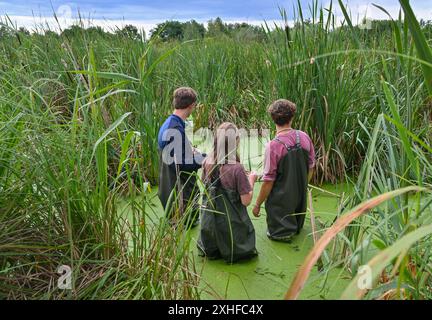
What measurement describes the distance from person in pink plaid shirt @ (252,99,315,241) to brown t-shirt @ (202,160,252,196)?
0.32 meters

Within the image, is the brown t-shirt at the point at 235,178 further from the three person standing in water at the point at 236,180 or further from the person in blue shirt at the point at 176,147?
the person in blue shirt at the point at 176,147

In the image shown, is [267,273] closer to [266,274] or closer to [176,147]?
[266,274]

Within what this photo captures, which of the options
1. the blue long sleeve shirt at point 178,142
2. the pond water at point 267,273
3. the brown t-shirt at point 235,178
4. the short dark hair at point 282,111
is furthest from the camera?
the blue long sleeve shirt at point 178,142

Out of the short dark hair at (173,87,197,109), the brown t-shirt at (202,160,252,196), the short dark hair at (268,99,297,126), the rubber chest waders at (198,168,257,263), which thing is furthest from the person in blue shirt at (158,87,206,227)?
the short dark hair at (268,99,297,126)

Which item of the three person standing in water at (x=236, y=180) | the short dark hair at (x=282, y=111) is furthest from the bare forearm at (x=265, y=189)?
the short dark hair at (x=282, y=111)

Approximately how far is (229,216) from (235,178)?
0.22 meters

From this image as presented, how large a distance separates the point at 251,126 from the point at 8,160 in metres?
3.42

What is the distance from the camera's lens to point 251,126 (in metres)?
4.69

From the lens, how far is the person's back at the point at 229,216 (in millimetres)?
2289
